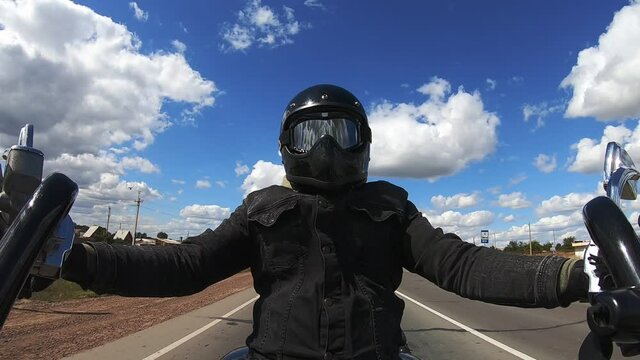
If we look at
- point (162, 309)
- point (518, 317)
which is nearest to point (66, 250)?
point (518, 317)

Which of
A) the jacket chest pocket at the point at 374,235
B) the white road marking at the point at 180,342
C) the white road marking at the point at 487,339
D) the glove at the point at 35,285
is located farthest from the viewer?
the white road marking at the point at 180,342

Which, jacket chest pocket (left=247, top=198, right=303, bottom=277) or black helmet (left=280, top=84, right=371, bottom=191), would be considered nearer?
jacket chest pocket (left=247, top=198, right=303, bottom=277)

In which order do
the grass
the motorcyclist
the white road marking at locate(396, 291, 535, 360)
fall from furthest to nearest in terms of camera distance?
the grass < the white road marking at locate(396, 291, 535, 360) < the motorcyclist

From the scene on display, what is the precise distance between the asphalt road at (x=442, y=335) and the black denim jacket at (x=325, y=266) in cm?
669

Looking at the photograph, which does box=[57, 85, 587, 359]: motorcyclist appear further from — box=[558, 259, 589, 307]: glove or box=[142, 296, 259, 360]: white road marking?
box=[142, 296, 259, 360]: white road marking

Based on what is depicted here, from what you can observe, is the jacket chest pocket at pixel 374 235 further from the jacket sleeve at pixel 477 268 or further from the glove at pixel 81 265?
the glove at pixel 81 265

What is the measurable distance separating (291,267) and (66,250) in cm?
96

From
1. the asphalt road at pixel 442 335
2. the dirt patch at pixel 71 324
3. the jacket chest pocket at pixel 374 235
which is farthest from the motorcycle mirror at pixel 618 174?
the dirt patch at pixel 71 324

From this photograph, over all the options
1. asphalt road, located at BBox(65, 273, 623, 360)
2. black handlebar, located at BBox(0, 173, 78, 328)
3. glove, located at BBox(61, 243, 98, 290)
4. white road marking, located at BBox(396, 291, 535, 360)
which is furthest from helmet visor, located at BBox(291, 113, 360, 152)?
white road marking, located at BBox(396, 291, 535, 360)

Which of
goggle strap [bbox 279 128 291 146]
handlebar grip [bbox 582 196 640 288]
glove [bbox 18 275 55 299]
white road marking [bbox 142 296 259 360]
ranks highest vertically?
goggle strap [bbox 279 128 291 146]

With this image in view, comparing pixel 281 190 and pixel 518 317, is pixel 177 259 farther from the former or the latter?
pixel 518 317

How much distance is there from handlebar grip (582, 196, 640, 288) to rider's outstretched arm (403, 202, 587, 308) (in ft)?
1.43

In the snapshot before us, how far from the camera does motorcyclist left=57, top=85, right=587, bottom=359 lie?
1877 millimetres

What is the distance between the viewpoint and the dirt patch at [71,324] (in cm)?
956
